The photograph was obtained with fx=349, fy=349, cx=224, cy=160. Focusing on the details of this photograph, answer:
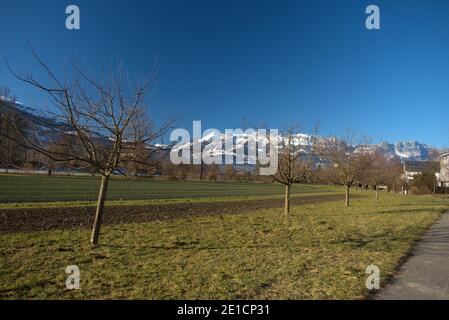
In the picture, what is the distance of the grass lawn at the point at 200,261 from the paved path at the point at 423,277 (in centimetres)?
35

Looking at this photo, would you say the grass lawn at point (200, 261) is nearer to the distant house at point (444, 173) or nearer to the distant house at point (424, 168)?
the distant house at point (424, 168)

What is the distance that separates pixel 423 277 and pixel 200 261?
177 inches

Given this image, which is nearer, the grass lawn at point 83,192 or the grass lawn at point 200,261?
the grass lawn at point 200,261

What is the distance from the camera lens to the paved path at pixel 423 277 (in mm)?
5641

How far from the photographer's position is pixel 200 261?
25.2ft

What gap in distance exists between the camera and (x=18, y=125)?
808 centimetres

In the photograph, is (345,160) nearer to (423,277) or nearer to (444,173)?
(423,277)
